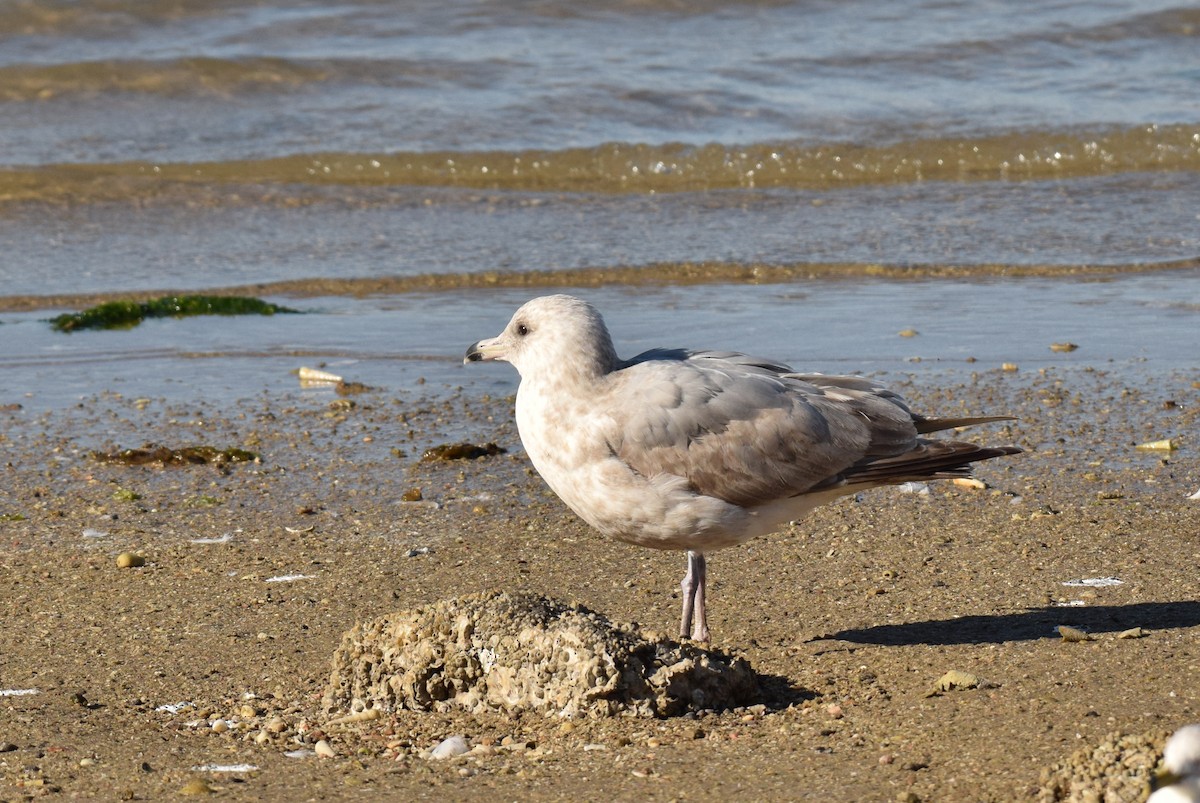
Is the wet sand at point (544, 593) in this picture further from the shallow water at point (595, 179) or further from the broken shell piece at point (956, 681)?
the shallow water at point (595, 179)

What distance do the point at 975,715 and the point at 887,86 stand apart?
515 inches

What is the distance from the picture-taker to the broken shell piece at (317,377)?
24.8ft

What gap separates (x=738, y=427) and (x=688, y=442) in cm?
16

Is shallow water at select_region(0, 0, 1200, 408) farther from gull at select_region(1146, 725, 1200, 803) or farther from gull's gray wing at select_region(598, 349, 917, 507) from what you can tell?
gull at select_region(1146, 725, 1200, 803)

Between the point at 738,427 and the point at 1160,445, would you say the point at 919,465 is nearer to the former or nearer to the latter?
the point at 738,427

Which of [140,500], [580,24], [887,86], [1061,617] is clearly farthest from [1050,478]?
[580,24]

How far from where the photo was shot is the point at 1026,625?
4.49 meters

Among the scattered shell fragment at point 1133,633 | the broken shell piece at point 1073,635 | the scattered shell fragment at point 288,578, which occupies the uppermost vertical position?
the scattered shell fragment at point 1133,633

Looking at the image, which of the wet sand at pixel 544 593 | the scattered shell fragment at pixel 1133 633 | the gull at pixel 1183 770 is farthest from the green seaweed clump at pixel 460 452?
the gull at pixel 1183 770

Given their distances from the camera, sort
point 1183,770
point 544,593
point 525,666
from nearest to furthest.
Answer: point 1183,770
point 525,666
point 544,593

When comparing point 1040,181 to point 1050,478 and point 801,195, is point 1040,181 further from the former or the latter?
point 1050,478

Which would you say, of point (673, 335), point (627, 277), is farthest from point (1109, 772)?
point (627, 277)

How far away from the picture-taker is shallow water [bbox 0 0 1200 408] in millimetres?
8469

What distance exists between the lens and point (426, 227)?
11.6 m
